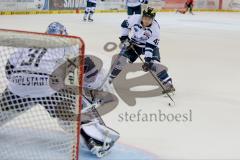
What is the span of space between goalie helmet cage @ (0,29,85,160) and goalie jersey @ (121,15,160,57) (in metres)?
1.93

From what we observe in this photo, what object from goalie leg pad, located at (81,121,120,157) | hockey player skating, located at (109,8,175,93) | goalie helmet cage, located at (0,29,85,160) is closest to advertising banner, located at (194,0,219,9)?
hockey player skating, located at (109,8,175,93)

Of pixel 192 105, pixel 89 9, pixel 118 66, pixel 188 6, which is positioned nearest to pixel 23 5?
pixel 89 9

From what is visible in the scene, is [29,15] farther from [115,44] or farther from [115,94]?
[115,94]

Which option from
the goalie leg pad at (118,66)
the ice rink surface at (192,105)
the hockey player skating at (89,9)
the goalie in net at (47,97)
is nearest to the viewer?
→ the goalie in net at (47,97)

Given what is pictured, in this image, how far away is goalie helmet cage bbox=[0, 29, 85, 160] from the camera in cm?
249

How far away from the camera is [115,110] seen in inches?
161

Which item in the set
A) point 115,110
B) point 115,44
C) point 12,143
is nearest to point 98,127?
point 12,143

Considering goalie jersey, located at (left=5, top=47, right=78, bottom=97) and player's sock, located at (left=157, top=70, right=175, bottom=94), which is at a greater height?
goalie jersey, located at (left=5, top=47, right=78, bottom=97)

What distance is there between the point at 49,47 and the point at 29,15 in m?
11.0

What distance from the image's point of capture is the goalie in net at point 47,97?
2.62m

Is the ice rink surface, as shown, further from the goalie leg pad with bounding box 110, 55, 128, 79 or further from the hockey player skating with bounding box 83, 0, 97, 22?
the hockey player skating with bounding box 83, 0, 97, 22

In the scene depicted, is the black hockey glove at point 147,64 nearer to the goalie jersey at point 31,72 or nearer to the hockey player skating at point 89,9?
the goalie jersey at point 31,72

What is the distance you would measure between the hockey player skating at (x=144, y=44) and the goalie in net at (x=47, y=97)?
5.98 ft

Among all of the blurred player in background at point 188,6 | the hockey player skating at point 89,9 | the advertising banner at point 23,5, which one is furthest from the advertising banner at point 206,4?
the hockey player skating at point 89,9
